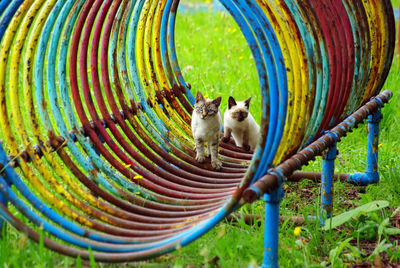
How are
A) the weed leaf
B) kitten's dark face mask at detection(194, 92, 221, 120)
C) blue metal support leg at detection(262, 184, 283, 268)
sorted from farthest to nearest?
kitten's dark face mask at detection(194, 92, 221, 120), the weed leaf, blue metal support leg at detection(262, 184, 283, 268)

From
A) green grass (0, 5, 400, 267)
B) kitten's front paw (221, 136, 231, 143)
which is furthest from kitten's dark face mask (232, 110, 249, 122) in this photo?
green grass (0, 5, 400, 267)

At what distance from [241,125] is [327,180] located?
0.98 meters

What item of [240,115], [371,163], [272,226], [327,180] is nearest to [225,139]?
[240,115]

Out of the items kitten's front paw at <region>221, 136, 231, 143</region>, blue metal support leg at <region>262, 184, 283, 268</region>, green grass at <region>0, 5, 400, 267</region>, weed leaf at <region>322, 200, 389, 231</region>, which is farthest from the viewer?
kitten's front paw at <region>221, 136, 231, 143</region>

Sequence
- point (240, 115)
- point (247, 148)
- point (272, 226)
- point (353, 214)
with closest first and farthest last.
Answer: point (272, 226) → point (353, 214) → point (240, 115) → point (247, 148)

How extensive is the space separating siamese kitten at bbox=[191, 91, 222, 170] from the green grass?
0.46m

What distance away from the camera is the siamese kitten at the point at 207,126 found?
3.31 meters

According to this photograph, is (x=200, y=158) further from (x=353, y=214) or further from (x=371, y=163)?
(x=371, y=163)

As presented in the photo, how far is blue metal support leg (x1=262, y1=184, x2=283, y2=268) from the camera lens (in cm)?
221

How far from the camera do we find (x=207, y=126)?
131 inches

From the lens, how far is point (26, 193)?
2.23 metres

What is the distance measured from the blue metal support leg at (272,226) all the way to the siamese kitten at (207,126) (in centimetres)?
114

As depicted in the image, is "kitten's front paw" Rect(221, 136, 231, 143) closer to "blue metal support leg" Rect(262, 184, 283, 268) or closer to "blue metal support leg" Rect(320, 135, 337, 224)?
"blue metal support leg" Rect(320, 135, 337, 224)

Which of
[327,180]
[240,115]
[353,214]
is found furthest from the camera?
[240,115]
